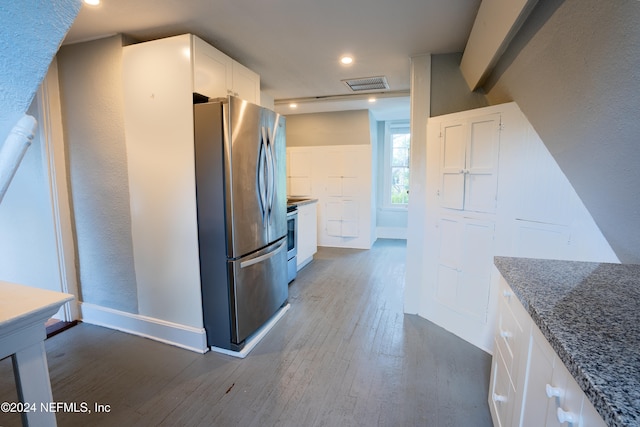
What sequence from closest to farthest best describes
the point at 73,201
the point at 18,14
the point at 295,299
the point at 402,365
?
the point at 18,14 → the point at 402,365 → the point at 73,201 → the point at 295,299

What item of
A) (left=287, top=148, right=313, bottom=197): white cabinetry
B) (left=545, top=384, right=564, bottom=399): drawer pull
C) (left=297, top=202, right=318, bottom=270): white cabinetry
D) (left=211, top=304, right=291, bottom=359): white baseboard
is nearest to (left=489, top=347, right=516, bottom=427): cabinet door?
(left=545, top=384, right=564, bottom=399): drawer pull

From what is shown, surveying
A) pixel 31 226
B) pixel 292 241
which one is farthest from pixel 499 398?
pixel 31 226

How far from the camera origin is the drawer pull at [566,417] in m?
0.74

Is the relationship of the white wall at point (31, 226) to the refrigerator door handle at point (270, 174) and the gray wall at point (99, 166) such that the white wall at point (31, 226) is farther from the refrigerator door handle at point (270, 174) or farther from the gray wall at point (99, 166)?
the refrigerator door handle at point (270, 174)

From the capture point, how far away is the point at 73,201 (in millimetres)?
2662

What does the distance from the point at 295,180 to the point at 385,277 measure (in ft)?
8.66

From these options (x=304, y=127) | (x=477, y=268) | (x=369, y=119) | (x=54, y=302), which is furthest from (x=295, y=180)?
(x=54, y=302)

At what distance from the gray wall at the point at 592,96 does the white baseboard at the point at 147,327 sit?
261 cm

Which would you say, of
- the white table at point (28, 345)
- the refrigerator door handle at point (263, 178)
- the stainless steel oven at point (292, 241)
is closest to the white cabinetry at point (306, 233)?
the stainless steel oven at point (292, 241)

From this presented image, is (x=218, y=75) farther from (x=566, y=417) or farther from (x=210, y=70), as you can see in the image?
(x=566, y=417)

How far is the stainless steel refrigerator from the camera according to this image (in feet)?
6.97

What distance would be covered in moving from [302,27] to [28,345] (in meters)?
2.35

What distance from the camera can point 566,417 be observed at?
0.76 metres

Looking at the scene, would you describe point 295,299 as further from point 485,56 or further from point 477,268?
point 485,56
